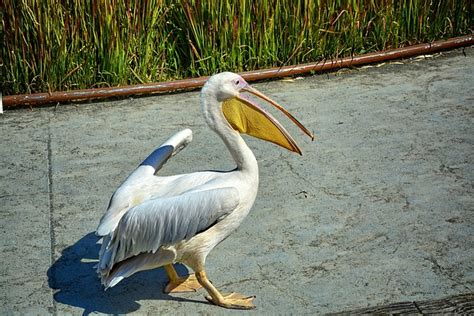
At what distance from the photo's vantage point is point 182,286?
12.7ft

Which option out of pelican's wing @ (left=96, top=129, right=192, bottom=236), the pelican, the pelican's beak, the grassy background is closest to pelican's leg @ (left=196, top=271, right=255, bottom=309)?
the pelican

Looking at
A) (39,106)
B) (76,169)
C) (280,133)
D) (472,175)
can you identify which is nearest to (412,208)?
(472,175)

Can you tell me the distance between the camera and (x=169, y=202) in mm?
3537

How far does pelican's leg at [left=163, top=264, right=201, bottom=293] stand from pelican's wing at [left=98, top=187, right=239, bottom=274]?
1.10ft

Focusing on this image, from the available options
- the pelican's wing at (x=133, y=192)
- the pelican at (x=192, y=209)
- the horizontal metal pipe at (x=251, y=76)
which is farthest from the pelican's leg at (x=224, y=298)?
the horizontal metal pipe at (x=251, y=76)

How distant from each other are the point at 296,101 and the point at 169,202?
7.18ft

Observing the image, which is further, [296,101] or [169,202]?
[296,101]

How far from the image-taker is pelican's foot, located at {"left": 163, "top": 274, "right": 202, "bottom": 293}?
12.6ft

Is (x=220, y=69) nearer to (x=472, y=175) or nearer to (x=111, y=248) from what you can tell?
(x=472, y=175)

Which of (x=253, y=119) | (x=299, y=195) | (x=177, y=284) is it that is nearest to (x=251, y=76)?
(x=299, y=195)

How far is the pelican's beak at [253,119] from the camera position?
3.81 metres

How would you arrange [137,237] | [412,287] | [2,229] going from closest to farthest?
[137,237] < [412,287] < [2,229]

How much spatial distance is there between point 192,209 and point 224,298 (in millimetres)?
430

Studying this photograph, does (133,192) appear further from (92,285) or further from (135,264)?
(92,285)
